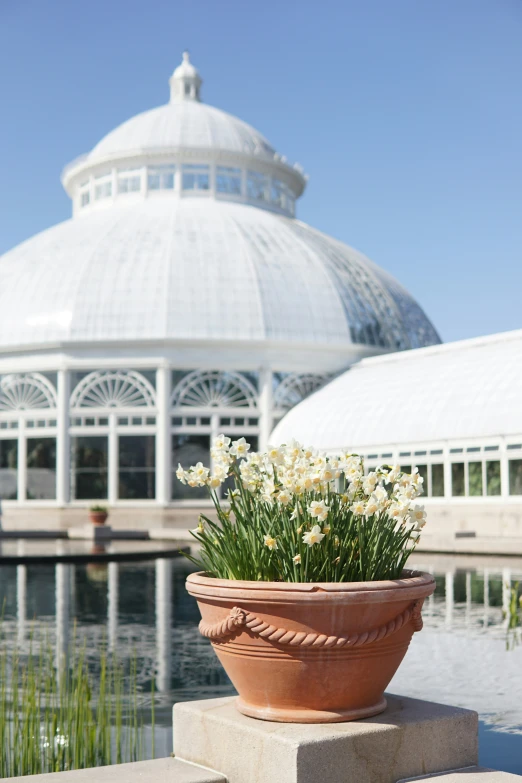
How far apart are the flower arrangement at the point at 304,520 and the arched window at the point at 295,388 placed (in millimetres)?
33562

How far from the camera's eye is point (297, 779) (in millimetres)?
3838

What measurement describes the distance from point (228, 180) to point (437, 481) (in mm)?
20040

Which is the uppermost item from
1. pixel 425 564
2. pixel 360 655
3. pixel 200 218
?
pixel 200 218

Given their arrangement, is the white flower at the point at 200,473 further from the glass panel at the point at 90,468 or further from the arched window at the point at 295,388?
the arched window at the point at 295,388

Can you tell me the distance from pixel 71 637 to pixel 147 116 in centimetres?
4083

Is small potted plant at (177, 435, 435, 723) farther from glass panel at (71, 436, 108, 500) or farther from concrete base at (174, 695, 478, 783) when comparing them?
glass panel at (71, 436, 108, 500)

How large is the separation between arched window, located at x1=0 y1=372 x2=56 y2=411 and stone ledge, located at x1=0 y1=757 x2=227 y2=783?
1353 inches

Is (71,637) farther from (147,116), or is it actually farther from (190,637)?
(147,116)

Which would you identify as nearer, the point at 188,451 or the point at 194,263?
the point at 188,451

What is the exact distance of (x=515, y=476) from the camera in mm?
27953

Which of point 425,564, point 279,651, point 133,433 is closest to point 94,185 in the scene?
point 133,433

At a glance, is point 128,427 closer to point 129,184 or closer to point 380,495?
point 129,184

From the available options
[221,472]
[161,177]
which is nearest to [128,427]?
[161,177]

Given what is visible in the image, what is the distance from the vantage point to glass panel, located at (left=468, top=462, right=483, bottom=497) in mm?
29266
